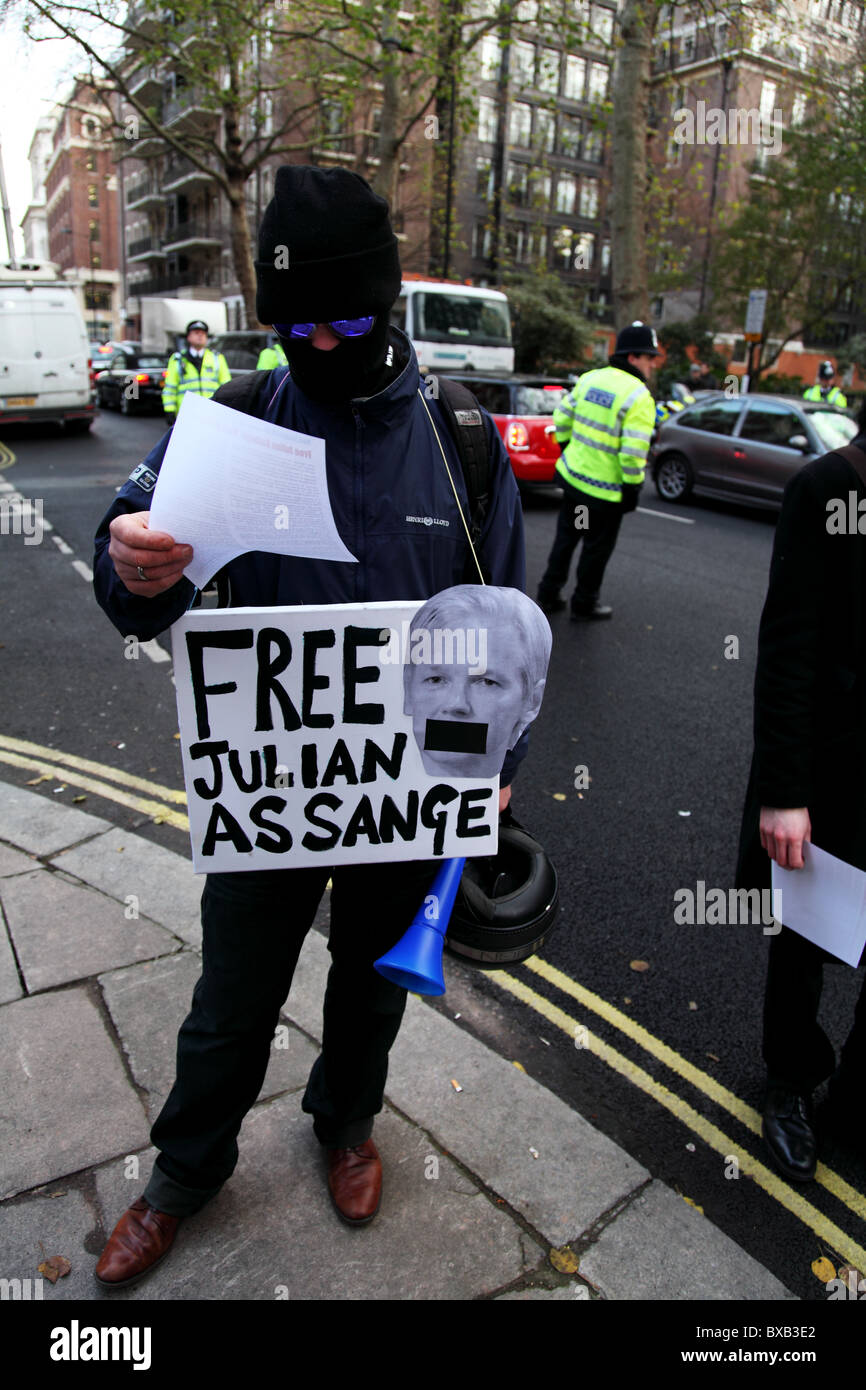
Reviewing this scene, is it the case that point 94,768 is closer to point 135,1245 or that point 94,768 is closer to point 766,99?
point 135,1245

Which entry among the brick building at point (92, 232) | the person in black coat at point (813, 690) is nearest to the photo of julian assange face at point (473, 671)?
the person in black coat at point (813, 690)

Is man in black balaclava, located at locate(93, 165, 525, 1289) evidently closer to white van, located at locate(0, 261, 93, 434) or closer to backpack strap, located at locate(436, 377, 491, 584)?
backpack strap, located at locate(436, 377, 491, 584)

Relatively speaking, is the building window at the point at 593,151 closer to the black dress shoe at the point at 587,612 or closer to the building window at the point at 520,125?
the building window at the point at 520,125

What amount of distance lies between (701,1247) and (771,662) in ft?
4.42

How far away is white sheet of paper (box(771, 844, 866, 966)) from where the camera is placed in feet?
7.07

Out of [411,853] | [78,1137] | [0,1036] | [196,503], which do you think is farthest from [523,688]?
[0,1036]

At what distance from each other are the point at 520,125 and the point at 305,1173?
53.5m

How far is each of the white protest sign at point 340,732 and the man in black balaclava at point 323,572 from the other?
79 millimetres

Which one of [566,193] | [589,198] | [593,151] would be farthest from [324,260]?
[593,151]

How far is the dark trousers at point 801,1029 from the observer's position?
2400 millimetres

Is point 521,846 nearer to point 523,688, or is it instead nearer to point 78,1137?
point 523,688

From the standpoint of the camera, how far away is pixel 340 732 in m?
1.83

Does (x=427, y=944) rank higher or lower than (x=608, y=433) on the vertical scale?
lower

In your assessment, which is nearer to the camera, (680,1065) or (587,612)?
Answer: (680,1065)
